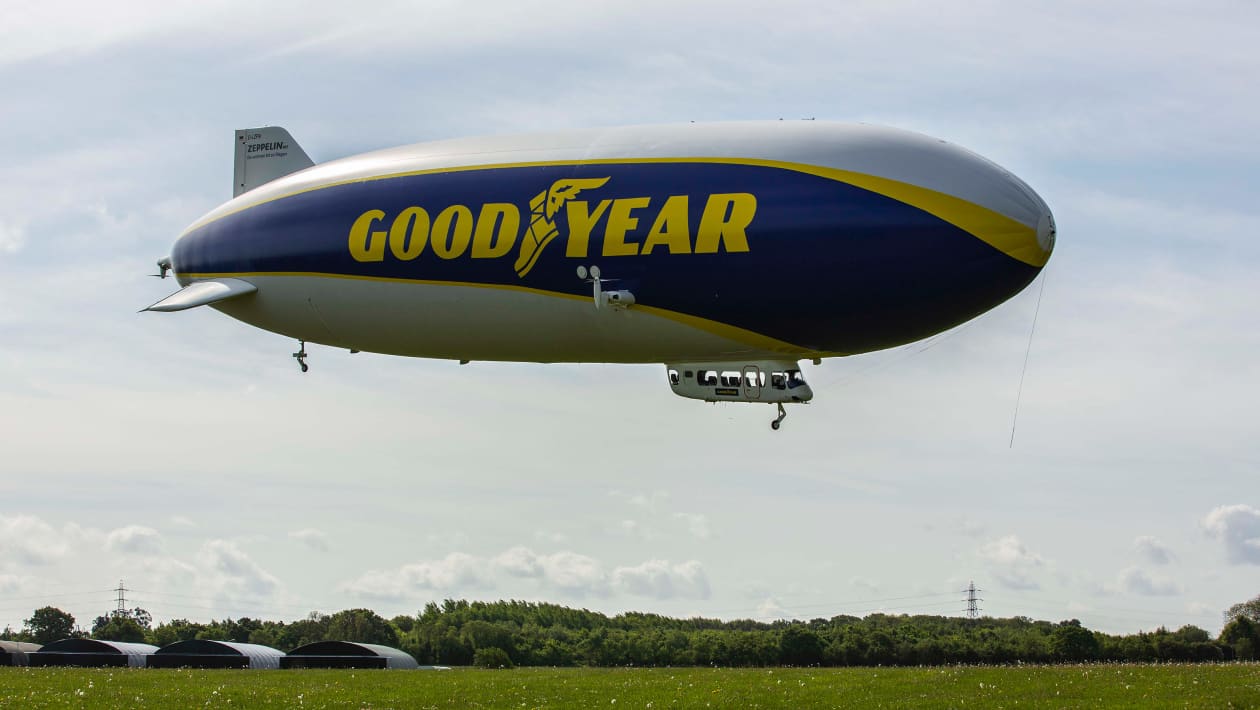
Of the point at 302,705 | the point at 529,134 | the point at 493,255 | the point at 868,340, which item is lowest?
the point at 302,705

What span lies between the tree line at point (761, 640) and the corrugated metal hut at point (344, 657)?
3.69 m

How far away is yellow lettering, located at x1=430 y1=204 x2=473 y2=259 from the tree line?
27966 millimetres

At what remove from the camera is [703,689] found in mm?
32750

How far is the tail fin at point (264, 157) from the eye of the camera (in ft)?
125

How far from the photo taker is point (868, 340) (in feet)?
91.5

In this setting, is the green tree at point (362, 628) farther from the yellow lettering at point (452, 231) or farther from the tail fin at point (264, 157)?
the yellow lettering at point (452, 231)

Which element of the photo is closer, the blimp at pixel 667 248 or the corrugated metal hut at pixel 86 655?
the blimp at pixel 667 248

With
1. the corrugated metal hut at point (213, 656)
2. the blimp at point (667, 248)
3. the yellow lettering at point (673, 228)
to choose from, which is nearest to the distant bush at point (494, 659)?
the corrugated metal hut at point (213, 656)

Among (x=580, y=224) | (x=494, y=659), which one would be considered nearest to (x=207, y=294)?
(x=580, y=224)

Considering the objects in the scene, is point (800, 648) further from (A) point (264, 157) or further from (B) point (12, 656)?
(B) point (12, 656)

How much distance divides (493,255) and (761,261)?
5.91m

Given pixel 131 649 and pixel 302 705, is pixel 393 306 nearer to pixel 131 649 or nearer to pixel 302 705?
pixel 302 705

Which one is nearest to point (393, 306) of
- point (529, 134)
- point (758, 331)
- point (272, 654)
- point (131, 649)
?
point (529, 134)

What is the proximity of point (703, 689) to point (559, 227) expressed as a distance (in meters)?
12.3
